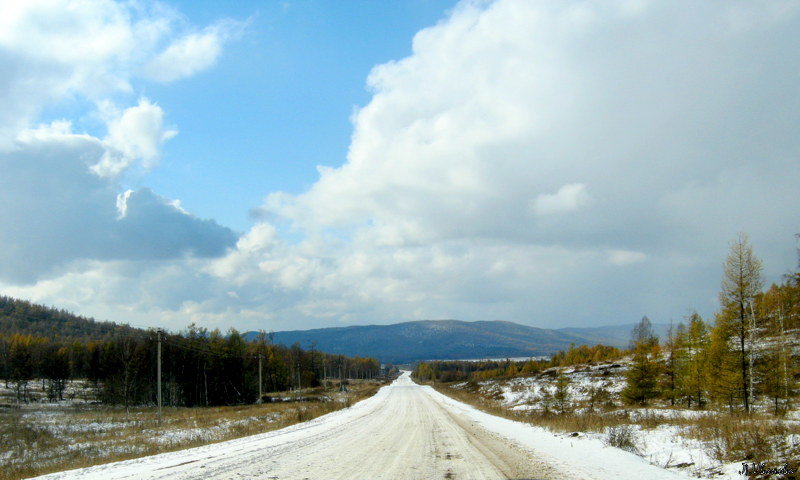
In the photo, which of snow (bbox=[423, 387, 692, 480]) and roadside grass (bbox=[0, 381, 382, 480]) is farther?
roadside grass (bbox=[0, 381, 382, 480])

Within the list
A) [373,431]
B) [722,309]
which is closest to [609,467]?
[373,431]

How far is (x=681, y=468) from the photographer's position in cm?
1144

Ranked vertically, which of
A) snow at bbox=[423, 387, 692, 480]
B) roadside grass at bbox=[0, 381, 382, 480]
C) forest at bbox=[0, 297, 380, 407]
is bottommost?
forest at bbox=[0, 297, 380, 407]

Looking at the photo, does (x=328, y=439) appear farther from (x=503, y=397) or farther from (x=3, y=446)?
(x=503, y=397)

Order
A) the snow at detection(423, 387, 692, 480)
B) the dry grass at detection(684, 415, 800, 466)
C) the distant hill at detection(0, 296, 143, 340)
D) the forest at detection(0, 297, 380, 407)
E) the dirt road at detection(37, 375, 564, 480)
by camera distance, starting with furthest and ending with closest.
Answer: the distant hill at detection(0, 296, 143, 340), the forest at detection(0, 297, 380, 407), the snow at detection(423, 387, 692, 480), the dirt road at detection(37, 375, 564, 480), the dry grass at detection(684, 415, 800, 466)

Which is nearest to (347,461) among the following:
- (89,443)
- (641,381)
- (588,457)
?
(588,457)

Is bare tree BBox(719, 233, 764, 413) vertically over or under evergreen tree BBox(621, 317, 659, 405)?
over

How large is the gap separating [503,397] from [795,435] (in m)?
57.0

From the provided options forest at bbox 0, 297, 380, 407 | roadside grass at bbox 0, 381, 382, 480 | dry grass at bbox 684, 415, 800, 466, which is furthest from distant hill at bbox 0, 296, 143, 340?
dry grass at bbox 684, 415, 800, 466

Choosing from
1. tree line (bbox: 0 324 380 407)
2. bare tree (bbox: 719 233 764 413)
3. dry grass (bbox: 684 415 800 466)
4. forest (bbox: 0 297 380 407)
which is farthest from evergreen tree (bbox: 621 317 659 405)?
forest (bbox: 0 297 380 407)

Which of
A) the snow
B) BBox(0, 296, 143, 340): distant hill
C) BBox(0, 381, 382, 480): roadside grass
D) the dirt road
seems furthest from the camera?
BBox(0, 296, 143, 340): distant hill

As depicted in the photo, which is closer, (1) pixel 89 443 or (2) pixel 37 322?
(1) pixel 89 443

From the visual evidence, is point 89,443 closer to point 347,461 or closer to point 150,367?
point 347,461

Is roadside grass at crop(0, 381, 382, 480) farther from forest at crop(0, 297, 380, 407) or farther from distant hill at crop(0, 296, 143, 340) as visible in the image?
distant hill at crop(0, 296, 143, 340)
